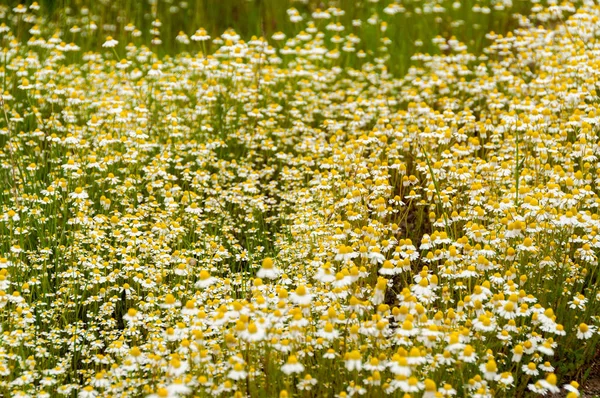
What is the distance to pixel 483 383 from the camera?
351cm

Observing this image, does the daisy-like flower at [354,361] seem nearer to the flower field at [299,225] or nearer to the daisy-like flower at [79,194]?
the flower field at [299,225]

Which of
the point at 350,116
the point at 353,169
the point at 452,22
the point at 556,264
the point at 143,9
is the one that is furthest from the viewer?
the point at 143,9

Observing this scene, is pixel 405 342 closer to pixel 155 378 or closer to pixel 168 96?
pixel 155 378

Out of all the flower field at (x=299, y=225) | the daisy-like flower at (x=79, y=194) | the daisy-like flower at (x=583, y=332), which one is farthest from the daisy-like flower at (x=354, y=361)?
the daisy-like flower at (x=79, y=194)

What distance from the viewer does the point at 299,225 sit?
5.15 m

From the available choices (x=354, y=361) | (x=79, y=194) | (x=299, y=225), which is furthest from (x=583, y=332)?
(x=79, y=194)

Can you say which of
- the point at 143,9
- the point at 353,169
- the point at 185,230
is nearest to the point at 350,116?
the point at 353,169

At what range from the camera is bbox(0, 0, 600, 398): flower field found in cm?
375

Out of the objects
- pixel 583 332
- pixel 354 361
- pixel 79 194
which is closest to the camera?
pixel 354 361

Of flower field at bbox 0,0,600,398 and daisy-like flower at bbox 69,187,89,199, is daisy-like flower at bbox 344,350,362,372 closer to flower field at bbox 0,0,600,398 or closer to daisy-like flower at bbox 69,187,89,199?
flower field at bbox 0,0,600,398

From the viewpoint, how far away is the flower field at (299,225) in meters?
3.75

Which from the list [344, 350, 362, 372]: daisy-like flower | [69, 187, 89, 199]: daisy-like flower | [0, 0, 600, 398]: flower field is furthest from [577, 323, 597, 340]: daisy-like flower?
[69, 187, 89, 199]: daisy-like flower

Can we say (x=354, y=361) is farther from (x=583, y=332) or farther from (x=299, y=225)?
(x=299, y=225)

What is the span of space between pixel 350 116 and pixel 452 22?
3.54 meters
